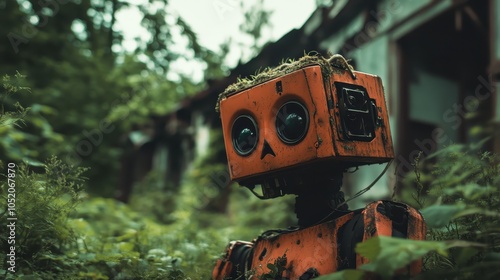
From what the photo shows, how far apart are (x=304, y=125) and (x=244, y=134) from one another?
1.33ft

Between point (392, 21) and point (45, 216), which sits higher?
point (392, 21)

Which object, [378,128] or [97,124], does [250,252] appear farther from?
[97,124]

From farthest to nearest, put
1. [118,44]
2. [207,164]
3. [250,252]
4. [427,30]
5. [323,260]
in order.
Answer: [207,164]
[118,44]
[427,30]
[250,252]
[323,260]

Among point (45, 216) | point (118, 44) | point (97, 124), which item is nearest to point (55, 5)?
point (118, 44)

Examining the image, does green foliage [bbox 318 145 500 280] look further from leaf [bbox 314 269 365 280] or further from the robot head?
the robot head

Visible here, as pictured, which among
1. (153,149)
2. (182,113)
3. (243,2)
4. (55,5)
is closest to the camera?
(55,5)

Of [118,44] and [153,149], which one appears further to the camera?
[153,149]

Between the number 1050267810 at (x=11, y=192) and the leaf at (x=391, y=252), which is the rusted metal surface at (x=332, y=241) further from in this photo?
the number 1050267810 at (x=11, y=192)

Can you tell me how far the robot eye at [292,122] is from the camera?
7.60 feet

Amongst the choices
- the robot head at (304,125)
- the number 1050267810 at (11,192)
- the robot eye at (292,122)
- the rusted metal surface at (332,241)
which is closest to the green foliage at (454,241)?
the rusted metal surface at (332,241)

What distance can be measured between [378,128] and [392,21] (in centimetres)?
548

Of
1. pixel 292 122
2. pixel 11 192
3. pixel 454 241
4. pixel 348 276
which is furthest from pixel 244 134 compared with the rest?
pixel 11 192

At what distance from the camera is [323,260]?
7.48 feet

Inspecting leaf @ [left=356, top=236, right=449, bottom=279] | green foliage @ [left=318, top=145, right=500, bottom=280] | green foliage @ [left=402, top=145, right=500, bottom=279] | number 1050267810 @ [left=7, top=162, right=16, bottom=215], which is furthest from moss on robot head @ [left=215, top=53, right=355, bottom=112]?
number 1050267810 @ [left=7, top=162, right=16, bottom=215]
